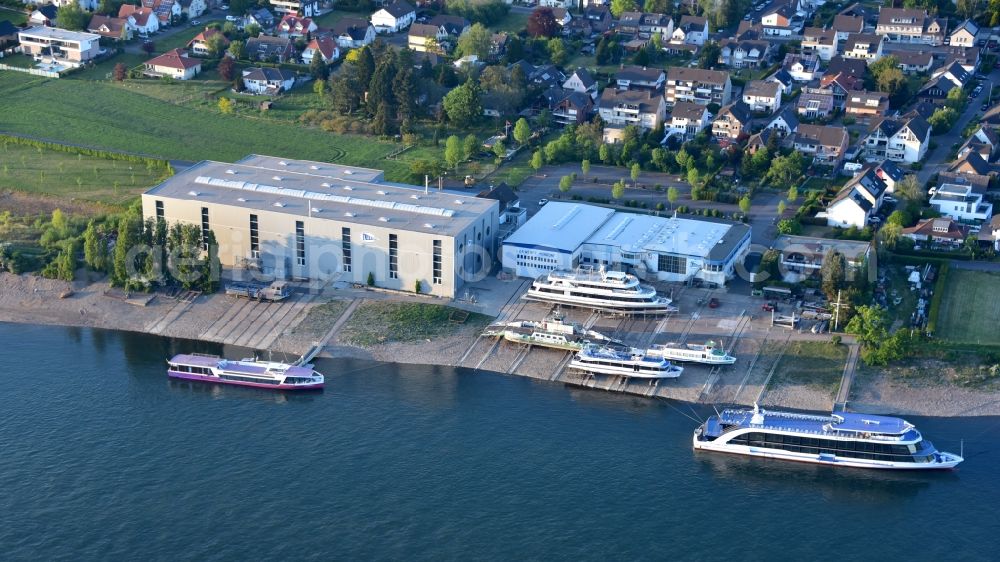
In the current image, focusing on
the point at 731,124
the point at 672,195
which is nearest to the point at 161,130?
the point at 672,195

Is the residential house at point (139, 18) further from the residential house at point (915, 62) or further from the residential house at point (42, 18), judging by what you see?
the residential house at point (915, 62)

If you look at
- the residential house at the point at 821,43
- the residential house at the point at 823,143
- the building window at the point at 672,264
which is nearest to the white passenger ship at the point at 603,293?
the building window at the point at 672,264

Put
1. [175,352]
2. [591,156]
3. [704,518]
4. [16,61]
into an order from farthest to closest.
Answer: [16,61], [591,156], [175,352], [704,518]

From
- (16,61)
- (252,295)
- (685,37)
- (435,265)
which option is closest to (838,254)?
(435,265)

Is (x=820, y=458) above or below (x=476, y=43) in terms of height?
Answer: below

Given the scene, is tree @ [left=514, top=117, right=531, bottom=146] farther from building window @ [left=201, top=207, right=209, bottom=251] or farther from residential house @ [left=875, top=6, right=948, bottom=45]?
residential house @ [left=875, top=6, right=948, bottom=45]

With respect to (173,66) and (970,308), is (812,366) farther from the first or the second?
(173,66)

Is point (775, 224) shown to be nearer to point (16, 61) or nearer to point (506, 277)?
point (506, 277)
